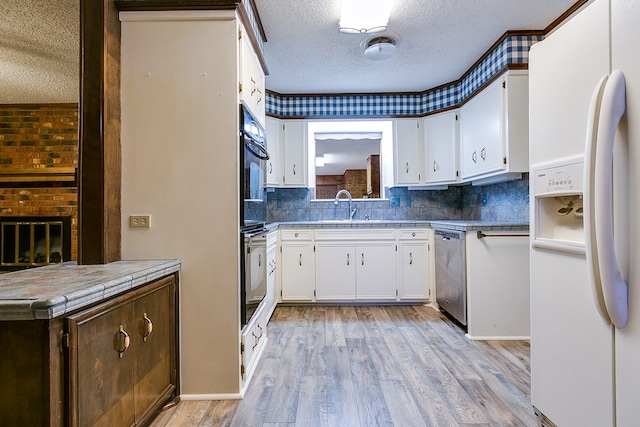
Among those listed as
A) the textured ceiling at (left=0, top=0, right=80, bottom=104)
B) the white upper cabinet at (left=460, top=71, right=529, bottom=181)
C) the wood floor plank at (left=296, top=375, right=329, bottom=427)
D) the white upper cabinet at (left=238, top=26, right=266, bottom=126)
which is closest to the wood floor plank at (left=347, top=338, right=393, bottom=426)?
the wood floor plank at (left=296, top=375, right=329, bottom=427)

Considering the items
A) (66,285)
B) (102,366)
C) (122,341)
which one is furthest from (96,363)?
(66,285)

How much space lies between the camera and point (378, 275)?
12.0 feet

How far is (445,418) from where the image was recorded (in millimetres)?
1653

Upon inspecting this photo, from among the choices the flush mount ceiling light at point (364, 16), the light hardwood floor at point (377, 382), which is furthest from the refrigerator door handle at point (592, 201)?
the flush mount ceiling light at point (364, 16)

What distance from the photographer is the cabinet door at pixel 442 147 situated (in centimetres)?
368

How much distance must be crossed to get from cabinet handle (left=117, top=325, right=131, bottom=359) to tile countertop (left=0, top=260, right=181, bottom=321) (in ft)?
0.57

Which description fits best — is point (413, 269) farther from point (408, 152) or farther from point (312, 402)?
point (312, 402)

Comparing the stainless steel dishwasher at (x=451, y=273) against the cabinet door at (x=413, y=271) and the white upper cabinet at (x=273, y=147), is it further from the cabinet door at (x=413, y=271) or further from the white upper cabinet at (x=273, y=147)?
the white upper cabinet at (x=273, y=147)

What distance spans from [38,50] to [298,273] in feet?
10.1

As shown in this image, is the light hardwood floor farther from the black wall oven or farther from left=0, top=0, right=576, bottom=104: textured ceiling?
left=0, top=0, right=576, bottom=104: textured ceiling

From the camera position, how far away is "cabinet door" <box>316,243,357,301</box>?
3654 millimetres

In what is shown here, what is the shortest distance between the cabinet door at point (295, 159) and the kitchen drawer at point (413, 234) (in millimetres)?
1242

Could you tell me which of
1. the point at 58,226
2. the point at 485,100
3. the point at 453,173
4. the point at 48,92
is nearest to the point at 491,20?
the point at 485,100

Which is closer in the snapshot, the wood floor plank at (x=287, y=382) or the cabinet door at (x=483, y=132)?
the wood floor plank at (x=287, y=382)
